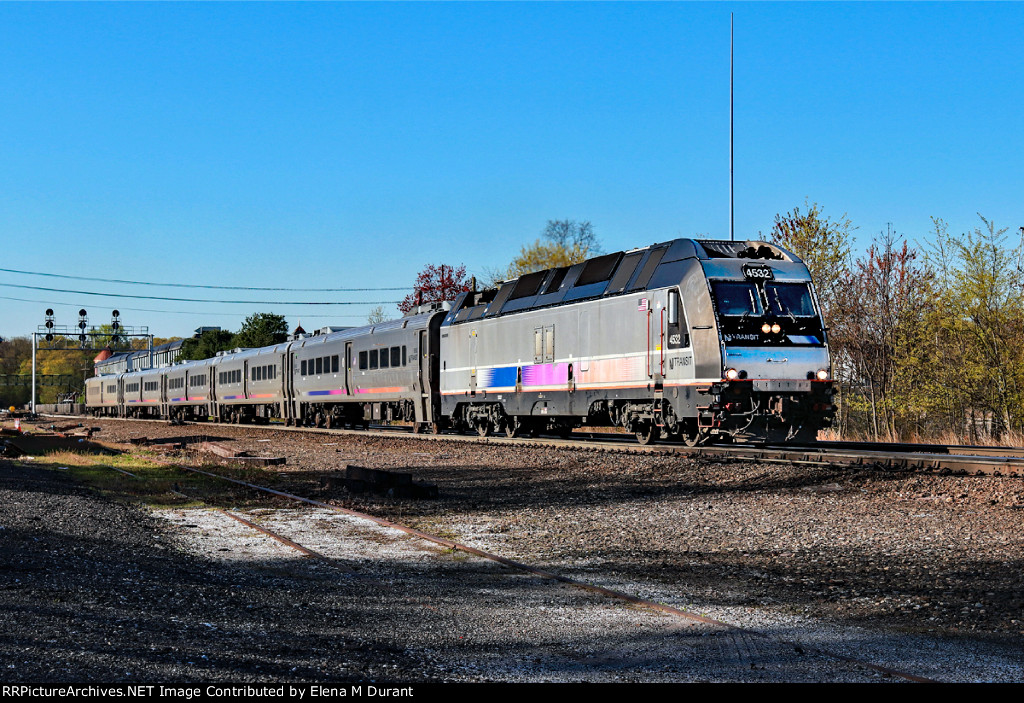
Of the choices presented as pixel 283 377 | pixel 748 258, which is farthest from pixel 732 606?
pixel 283 377

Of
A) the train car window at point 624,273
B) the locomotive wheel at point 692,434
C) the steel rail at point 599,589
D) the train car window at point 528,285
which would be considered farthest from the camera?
the train car window at point 528,285

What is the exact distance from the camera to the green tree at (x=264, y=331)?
91.0 m

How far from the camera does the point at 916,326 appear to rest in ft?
92.3

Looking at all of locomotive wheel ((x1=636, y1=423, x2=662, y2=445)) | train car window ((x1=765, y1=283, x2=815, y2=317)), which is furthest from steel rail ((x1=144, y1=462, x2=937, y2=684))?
train car window ((x1=765, y1=283, x2=815, y2=317))

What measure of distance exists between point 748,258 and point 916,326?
12119mm

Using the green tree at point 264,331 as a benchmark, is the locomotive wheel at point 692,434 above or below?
below

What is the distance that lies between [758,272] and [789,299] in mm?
781

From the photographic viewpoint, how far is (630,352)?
779 inches

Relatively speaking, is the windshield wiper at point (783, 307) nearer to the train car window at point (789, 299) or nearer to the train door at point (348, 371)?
the train car window at point (789, 299)

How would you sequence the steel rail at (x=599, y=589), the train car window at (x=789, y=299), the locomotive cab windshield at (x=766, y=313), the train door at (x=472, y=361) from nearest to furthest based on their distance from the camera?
1. the steel rail at (x=599, y=589)
2. the locomotive cab windshield at (x=766, y=313)
3. the train car window at (x=789, y=299)
4. the train door at (x=472, y=361)

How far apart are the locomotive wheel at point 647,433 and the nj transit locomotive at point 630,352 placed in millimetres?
40

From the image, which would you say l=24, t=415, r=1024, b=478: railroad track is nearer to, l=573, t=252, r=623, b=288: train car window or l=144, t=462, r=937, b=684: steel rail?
l=573, t=252, r=623, b=288: train car window

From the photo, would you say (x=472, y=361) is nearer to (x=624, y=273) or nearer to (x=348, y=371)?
(x=624, y=273)

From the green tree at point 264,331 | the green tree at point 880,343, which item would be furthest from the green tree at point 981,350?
the green tree at point 264,331
